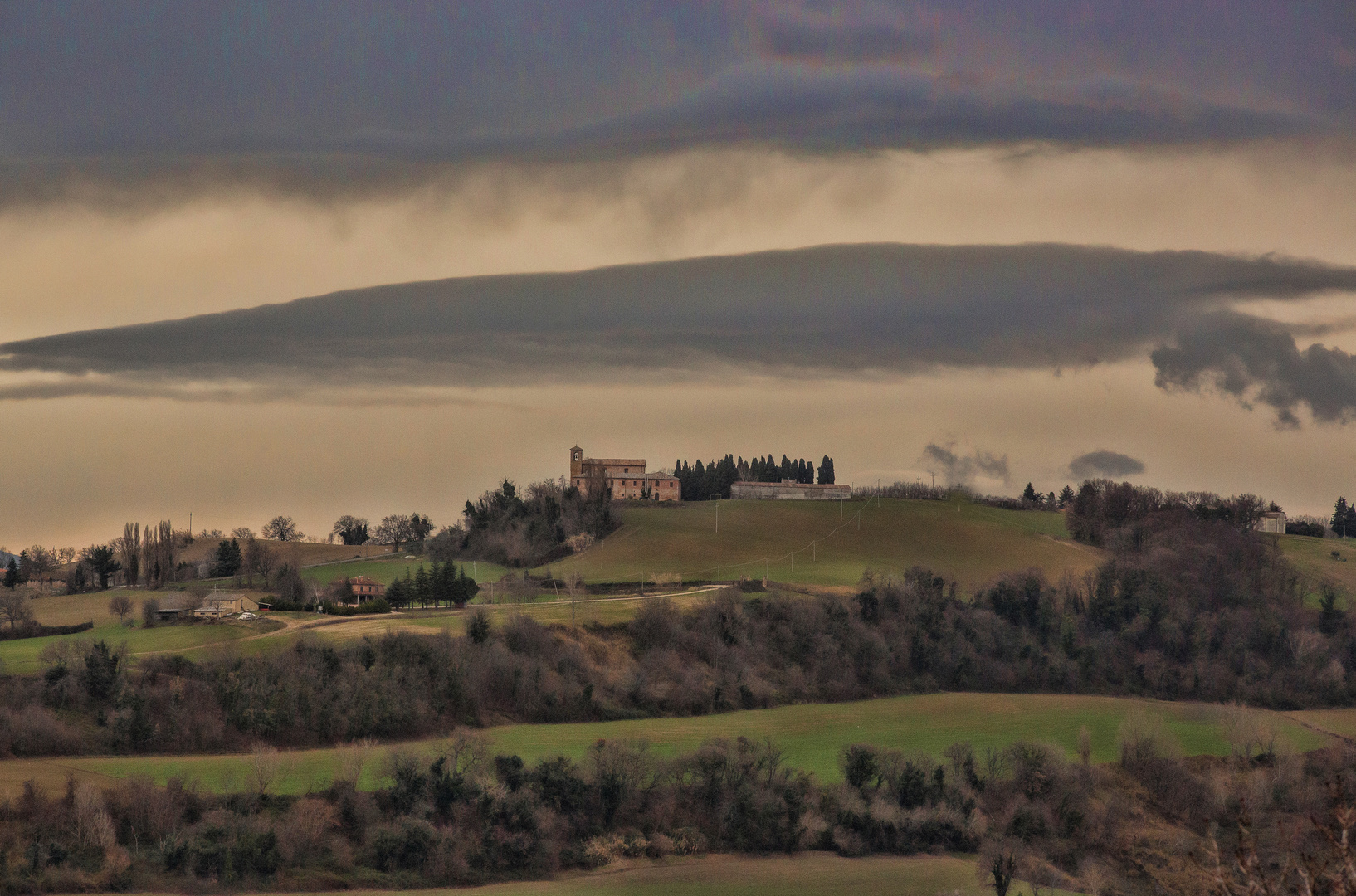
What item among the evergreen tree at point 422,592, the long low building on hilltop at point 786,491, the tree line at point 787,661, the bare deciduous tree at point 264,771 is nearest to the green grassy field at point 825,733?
the bare deciduous tree at point 264,771

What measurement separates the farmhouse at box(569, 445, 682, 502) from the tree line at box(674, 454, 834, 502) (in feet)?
6.05

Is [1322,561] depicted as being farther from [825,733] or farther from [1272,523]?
[825,733]

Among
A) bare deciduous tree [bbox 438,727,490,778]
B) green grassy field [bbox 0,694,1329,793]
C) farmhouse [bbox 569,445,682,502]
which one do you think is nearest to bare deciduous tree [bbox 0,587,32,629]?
green grassy field [bbox 0,694,1329,793]

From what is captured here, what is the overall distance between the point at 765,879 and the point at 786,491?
10775 centimetres

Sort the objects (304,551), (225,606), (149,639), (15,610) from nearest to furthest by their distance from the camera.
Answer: (149,639) < (15,610) < (225,606) < (304,551)

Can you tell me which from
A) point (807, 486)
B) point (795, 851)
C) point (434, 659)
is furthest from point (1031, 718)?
Result: point (807, 486)

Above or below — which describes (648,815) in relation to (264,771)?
below

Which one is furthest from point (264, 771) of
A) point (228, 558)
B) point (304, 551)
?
point (304, 551)

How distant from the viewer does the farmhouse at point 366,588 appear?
101688 millimetres

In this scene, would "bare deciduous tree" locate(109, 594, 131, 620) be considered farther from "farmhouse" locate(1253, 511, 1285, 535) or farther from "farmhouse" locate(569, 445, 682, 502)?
"farmhouse" locate(1253, 511, 1285, 535)

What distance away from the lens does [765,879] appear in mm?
→ 48562

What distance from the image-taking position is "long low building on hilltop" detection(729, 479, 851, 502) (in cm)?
15262

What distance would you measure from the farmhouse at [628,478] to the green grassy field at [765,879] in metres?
96.7

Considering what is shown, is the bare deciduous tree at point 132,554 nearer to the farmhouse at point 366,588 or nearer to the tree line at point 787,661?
the farmhouse at point 366,588
